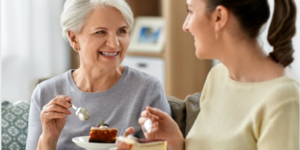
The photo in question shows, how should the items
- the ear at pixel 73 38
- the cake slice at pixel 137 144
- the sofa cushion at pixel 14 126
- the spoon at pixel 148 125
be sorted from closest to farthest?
the cake slice at pixel 137 144 → the spoon at pixel 148 125 → the ear at pixel 73 38 → the sofa cushion at pixel 14 126

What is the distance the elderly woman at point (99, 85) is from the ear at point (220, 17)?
1.99 feet

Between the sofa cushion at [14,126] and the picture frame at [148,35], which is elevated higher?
the picture frame at [148,35]

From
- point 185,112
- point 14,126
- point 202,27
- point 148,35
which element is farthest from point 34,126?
point 148,35

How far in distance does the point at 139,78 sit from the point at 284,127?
2.74 ft

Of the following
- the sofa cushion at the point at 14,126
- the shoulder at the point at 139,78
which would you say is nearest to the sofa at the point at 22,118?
the sofa cushion at the point at 14,126

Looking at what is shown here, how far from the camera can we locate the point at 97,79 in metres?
1.93

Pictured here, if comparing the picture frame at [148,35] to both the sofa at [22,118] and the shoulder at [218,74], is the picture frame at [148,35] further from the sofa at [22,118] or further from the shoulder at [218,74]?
the shoulder at [218,74]

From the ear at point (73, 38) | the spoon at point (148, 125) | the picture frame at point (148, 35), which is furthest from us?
the picture frame at point (148, 35)

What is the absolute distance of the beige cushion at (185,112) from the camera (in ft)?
6.07

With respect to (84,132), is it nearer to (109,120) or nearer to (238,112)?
(109,120)

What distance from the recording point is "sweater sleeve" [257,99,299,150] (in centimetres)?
118

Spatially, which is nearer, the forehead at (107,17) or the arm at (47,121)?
the arm at (47,121)

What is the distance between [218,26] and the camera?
1282 millimetres

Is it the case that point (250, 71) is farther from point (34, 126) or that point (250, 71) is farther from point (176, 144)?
point (34, 126)
